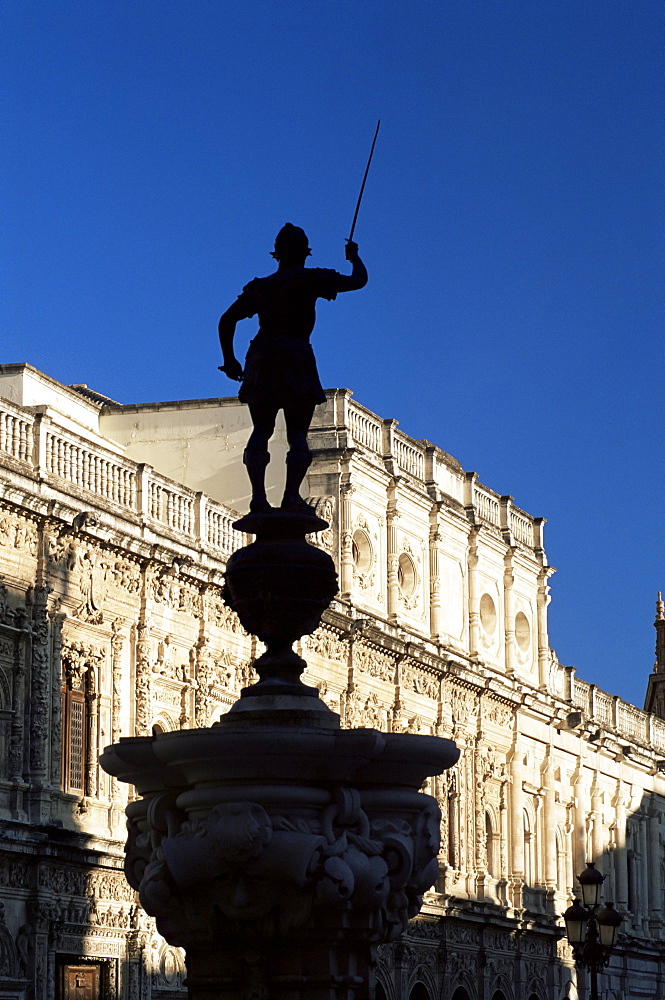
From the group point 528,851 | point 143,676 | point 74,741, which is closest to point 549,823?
point 528,851

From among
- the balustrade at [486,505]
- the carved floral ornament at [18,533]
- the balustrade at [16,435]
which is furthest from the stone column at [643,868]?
the balustrade at [16,435]

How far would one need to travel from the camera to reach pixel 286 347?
9.37 metres

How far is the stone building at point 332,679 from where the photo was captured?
22297 mm

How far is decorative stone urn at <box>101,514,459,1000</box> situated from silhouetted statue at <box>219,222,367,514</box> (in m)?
1.22

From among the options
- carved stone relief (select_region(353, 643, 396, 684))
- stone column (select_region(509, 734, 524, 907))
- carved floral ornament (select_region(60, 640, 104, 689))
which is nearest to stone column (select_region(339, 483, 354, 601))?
carved stone relief (select_region(353, 643, 396, 684))

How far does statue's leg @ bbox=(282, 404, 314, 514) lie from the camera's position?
939cm

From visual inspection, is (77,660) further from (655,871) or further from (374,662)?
(655,871)

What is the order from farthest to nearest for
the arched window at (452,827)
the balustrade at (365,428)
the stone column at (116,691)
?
the arched window at (452,827)
the balustrade at (365,428)
the stone column at (116,691)

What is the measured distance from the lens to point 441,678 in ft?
114

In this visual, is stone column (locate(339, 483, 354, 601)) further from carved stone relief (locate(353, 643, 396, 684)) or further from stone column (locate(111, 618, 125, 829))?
stone column (locate(111, 618, 125, 829))

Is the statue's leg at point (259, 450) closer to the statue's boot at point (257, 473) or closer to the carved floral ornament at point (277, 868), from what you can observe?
the statue's boot at point (257, 473)

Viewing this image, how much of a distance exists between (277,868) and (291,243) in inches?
124

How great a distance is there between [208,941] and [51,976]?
13973 millimetres

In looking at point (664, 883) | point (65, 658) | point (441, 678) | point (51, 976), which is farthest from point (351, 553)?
point (664, 883)
